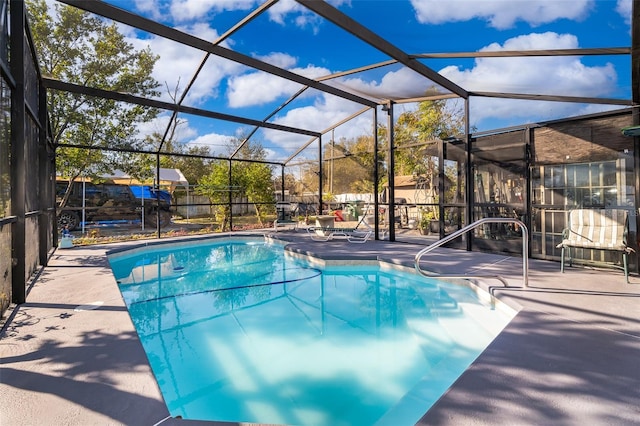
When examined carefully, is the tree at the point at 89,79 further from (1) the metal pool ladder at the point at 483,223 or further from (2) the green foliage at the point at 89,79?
(1) the metal pool ladder at the point at 483,223

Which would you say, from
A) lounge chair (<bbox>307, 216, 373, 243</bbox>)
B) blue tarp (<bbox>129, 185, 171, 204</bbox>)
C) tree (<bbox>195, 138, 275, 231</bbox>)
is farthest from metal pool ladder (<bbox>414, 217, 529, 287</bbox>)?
blue tarp (<bbox>129, 185, 171, 204</bbox>)

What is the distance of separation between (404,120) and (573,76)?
802 cm

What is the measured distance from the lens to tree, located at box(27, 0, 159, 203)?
7379 mm

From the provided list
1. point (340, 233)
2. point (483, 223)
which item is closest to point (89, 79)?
point (340, 233)

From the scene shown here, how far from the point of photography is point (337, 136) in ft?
35.5

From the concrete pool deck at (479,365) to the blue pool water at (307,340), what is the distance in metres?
0.45

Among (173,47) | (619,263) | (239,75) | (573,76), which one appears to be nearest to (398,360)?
(619,263)

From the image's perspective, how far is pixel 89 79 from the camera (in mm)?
8055

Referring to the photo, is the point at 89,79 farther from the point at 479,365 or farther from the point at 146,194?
the point at 479,365

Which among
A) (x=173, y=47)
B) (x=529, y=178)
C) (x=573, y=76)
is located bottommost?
(x=529, y=178)

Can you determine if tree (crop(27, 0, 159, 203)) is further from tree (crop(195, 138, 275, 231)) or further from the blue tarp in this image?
the blue tarp

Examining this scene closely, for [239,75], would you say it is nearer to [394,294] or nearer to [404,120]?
[394,294]

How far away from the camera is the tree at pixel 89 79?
7.38 metres

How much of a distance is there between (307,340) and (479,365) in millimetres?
1816
